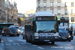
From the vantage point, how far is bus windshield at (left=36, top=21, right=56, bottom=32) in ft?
62.9

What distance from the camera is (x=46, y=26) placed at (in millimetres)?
19266

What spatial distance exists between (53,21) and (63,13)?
55315mm

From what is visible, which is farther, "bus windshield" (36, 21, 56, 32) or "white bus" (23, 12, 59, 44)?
"bus windshield" (36, 21, 56, 32)

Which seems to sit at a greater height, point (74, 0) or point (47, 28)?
point (74, 0)

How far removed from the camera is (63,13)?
7425 cm

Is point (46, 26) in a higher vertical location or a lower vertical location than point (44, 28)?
higher

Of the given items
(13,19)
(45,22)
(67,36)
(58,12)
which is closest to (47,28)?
(45,22)

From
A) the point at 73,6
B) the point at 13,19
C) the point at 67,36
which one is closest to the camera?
the point at 67,36

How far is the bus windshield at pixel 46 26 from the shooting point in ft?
62.9

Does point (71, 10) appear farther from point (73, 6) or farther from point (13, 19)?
point (13, 19)

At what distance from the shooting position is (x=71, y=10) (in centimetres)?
7388

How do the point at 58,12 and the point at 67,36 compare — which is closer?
the point at 67,36

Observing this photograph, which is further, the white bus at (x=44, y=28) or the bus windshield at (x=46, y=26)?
the bus windshield at (x=46, y=26)

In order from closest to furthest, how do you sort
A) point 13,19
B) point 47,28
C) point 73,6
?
point 47,28
point 73,6
point 13,19
